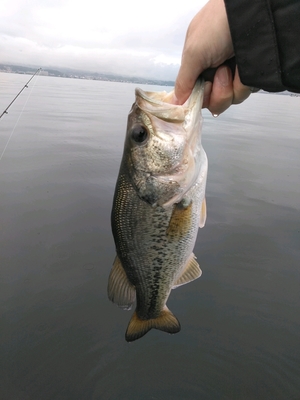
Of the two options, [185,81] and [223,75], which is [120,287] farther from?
[223,75]

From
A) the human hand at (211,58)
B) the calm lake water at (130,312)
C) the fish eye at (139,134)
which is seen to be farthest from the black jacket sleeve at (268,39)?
the calm lake water at (130,312)

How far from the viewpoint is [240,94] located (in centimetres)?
177

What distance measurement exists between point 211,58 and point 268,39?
32 centimetres

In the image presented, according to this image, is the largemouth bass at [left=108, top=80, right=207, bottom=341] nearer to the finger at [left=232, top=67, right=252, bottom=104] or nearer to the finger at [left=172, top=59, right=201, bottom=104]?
the finger at [left=172, top=59, right=201, bottom=104]

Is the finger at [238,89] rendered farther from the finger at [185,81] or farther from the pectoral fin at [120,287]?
the pectoral fin at [120,287]

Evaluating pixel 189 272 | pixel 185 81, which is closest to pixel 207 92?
pixel 185 81

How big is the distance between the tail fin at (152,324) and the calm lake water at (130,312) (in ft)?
4.54

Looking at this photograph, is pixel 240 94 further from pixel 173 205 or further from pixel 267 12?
pixel 173 205

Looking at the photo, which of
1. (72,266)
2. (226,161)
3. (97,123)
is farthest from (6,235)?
(97,123)

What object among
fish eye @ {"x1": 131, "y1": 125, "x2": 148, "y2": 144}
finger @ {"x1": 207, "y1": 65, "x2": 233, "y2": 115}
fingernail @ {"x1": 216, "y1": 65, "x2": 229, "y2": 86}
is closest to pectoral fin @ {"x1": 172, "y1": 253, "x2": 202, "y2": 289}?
fish eye @ {"x1": 131, "y1": 125, "x2": 148, "y2": 144}

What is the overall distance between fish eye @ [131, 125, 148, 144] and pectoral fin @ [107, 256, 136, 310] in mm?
897

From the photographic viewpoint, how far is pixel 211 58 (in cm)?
155

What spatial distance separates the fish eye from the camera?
5.82 ft

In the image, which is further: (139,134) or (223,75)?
(139,134)
